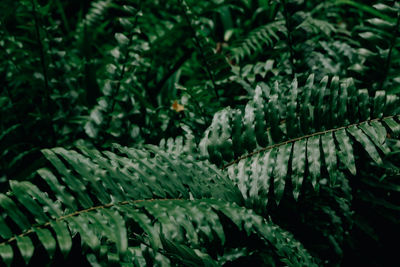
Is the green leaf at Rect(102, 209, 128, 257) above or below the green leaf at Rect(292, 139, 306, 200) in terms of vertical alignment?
above

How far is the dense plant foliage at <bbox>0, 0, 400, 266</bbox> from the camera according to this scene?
762 millimetres

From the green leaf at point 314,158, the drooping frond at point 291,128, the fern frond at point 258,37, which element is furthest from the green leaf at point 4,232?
the fern frond at point 258,37

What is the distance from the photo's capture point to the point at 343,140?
0.95 metres

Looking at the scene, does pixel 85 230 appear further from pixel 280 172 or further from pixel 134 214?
pixel 280 172

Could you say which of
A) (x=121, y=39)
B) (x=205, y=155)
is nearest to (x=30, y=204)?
(x=205, y=155)

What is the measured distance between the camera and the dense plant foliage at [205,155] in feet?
2.50

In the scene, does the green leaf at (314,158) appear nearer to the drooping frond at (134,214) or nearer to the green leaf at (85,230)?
the drooping frond at (134,214)

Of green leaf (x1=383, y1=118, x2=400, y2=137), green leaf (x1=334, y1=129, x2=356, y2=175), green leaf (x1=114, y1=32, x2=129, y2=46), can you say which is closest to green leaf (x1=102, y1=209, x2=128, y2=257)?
green leaf (x1=334, y1=129, x2=356, y2=175)

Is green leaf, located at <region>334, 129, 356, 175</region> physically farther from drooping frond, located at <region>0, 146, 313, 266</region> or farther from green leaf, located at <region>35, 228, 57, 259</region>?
green leaf, located at <region>35, 228, 57, 259</region>

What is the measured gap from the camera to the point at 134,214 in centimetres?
72

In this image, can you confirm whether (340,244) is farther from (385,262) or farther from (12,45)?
(12,45)

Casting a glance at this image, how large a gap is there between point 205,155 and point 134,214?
1.21 feet

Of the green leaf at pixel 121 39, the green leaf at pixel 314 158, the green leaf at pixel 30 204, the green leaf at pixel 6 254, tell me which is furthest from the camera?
the green leaf at pixel 121 39

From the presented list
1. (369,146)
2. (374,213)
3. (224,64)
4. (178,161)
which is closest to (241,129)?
(178,161)
